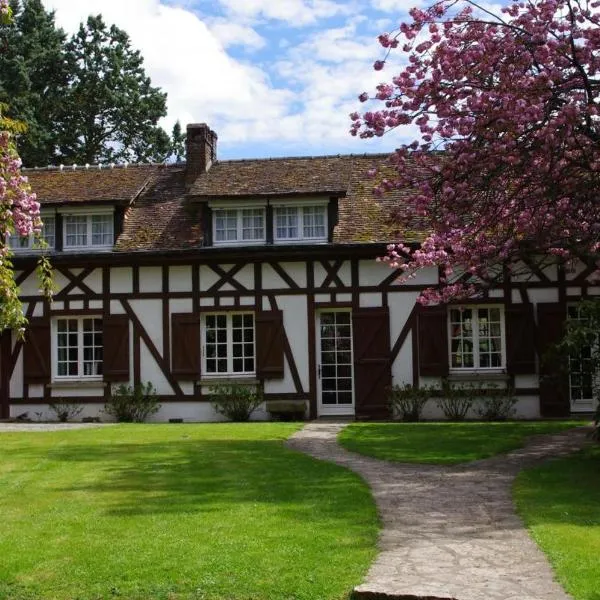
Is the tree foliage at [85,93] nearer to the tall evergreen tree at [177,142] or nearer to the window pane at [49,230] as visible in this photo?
the tall evergreen tree at [177,142]

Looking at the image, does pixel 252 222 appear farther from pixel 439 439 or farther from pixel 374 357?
pixel 439 439

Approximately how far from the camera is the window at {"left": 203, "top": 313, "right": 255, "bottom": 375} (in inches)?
692

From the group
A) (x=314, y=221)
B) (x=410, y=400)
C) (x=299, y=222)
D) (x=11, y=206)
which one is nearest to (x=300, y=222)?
(x=299, y=222)

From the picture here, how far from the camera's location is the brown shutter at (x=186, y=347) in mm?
17359

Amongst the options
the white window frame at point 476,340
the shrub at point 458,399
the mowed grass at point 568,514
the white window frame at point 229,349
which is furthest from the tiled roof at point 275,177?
the mowed grass at point 568,514

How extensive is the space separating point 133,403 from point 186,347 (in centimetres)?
158

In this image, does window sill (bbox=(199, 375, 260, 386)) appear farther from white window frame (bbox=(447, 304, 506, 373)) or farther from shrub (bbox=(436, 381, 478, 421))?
white window frame (bbox=(447, 304, 506, 373))

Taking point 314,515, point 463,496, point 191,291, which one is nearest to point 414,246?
point 191,291

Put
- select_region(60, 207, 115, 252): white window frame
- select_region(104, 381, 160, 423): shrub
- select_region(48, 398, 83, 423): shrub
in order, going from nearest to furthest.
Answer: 1. select_region(104, 381, 160, 423): shrub
2. select_region(48, 398, 83, 423): shrub
3. select_region(60, 207, 115, 252): white window frame

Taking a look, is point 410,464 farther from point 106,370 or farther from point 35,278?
point 35,278

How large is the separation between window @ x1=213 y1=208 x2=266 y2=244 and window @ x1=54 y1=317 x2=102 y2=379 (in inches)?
127

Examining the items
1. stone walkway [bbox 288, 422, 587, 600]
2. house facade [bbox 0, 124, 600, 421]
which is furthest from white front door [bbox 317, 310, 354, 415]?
stone walkway [bbox 288, 422, 587, 600]

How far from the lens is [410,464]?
1039 centimetres

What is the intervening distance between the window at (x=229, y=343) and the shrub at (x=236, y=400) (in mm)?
433
